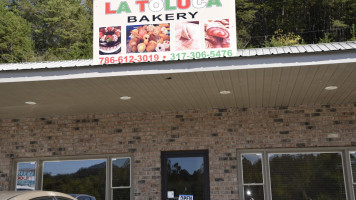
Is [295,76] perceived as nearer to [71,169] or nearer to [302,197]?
[302,197]

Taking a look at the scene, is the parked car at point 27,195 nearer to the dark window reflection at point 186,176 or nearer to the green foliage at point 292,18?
the dark window reflection at point 186,176

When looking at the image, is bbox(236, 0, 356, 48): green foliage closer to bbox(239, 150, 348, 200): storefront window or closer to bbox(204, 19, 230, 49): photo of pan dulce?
bbox(239, 150, 348, 200): storefront window

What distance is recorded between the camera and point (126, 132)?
10406 mm

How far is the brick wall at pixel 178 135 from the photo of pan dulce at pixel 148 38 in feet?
7.31

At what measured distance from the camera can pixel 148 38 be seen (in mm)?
8664

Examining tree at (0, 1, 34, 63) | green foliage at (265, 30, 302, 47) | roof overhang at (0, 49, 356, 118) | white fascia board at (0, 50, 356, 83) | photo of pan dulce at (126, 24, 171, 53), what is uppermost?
tree at (0, 1, 34, 63)

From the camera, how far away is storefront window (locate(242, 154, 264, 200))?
31.7 feet

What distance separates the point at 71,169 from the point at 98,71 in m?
4.68

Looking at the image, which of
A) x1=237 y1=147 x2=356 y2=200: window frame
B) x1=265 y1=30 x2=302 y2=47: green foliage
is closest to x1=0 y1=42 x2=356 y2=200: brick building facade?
x1=237 y1=147 x2=356 y2=200: window frame

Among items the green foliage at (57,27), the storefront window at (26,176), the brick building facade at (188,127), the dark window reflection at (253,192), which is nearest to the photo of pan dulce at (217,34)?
the brick building facade at (188,127)

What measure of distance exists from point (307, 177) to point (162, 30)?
498 cm

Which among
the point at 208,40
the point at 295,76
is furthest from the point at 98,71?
the point at 295,76

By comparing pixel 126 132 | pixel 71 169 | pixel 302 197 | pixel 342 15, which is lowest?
pixel 302 197

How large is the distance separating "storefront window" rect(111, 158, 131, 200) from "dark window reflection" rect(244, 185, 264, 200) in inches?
118
